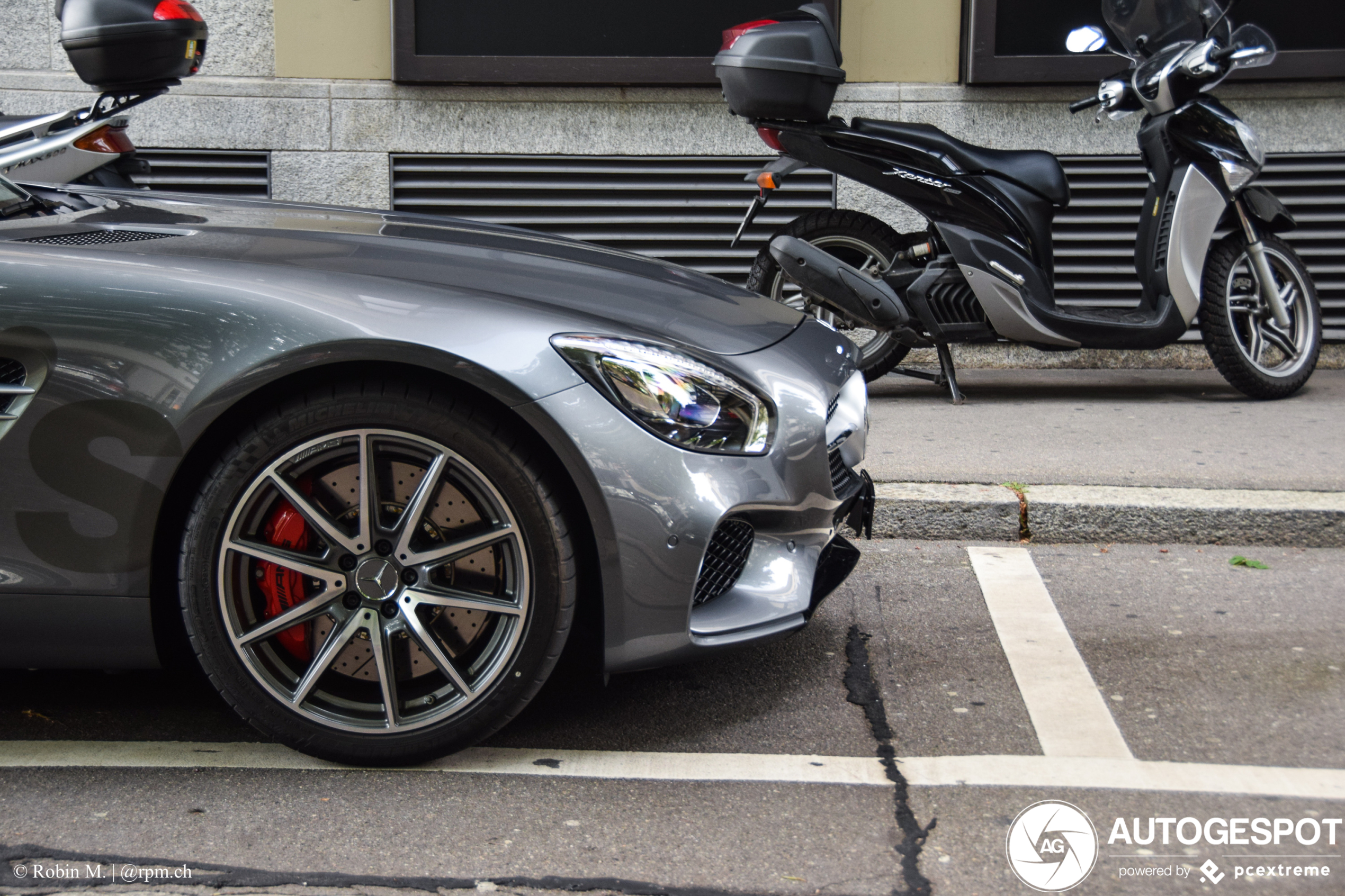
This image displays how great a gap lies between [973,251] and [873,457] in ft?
4.01

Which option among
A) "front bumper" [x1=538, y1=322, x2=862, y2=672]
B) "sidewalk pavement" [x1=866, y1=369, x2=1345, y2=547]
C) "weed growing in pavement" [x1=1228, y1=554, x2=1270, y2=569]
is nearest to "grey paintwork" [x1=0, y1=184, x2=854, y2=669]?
"front bumper" [x1=538, y1=322, x2=862, y2=672]

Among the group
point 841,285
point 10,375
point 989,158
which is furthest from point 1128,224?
point 10,375

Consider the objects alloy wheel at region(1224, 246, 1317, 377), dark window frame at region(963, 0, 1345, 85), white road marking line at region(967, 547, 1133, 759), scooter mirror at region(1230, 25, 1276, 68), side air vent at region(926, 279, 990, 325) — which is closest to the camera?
white road marking line at region(967, 547, 1133, 759)

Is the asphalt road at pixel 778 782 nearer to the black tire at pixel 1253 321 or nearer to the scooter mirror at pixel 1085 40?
the black tire at pixel 1253 321

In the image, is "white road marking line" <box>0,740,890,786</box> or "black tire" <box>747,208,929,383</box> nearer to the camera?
"white road marking line" <box>0,740,890,786</box>

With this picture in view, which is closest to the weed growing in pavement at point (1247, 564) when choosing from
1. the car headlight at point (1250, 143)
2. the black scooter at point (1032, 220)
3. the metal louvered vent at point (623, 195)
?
the black scooter at point (1032, 220)

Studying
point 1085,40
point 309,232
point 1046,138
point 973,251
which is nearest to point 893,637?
point 309,232

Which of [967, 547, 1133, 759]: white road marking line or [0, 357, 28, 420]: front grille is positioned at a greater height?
[0, 357, 28, 420]: front grille

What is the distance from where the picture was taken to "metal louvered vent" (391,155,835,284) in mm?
7102

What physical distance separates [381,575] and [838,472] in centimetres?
109

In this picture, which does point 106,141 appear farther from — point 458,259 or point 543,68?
point 458,259

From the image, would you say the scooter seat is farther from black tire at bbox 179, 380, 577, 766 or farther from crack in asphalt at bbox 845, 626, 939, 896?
black tire at bbox 179, 380, 577, 766

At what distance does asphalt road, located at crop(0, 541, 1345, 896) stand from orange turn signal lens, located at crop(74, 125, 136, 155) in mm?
3386

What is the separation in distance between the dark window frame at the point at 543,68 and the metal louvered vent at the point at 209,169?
3.04ft
